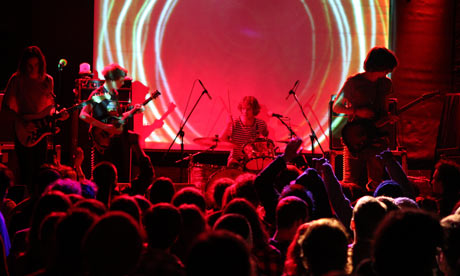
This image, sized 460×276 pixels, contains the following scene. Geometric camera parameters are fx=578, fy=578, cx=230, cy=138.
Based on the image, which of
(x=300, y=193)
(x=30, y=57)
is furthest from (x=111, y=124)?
(x=300, y=193)

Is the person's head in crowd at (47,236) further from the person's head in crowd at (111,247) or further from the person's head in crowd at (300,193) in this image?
the person's head in crowd at (300,193)

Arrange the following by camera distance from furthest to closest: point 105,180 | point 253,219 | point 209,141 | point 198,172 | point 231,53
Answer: point 231,53, point 198,172, point 209,141, point 105,180, point 253,219

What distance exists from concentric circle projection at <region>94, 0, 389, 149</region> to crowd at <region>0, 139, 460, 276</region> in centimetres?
504

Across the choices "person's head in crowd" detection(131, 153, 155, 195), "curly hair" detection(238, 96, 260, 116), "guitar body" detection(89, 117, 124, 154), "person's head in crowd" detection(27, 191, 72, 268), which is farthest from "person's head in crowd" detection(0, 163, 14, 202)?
"curly hair" detection(238, 96, 260, 116)

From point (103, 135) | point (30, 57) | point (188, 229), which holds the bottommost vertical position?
point (188, 229)

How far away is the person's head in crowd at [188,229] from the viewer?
9.79ft

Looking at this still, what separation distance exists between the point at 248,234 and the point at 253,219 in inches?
17.8

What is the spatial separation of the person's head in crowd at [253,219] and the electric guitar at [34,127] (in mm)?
4117

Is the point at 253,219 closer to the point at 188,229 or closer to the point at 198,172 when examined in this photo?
the point at 188,229

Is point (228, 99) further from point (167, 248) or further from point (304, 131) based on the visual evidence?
point (167, 248)

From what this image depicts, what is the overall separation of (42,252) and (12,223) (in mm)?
1379

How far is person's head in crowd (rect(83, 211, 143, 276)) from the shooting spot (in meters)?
2.11

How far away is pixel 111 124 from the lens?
7.03 metres

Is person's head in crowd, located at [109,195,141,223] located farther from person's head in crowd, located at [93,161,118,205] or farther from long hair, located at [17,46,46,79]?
long hair, located at [17,46,46,79]
